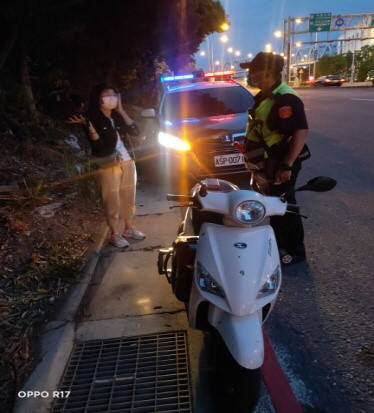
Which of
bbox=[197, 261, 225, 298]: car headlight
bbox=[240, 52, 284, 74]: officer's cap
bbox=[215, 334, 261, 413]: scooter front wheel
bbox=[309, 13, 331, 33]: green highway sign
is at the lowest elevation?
bbox=[215, 334, 261, 413]: scooter front wheel

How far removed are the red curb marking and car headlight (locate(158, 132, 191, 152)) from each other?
13.1ft

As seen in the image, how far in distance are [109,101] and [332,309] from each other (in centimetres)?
302

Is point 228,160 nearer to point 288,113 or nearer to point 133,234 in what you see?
point 133,234

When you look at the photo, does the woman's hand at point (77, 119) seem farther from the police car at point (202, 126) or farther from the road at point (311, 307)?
the police car at point (202, 126)

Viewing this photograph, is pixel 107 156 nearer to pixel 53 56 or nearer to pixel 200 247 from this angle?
pixel 200 247

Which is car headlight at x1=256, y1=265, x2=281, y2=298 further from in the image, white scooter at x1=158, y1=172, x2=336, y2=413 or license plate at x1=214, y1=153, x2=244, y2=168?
license plate at x1=214, y1=153, x2=244, y2=168

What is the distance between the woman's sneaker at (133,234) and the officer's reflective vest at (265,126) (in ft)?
6.16

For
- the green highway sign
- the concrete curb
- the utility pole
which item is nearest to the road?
the concrete curb

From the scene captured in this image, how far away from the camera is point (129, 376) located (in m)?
2.74

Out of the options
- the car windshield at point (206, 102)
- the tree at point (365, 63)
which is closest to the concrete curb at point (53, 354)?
the car windshield at point (206, 102)

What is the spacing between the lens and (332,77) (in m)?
49.5

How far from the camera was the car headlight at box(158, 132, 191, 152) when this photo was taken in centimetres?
631

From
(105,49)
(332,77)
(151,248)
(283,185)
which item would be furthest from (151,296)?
(332,77)

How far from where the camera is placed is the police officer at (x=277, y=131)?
11.0 feet
